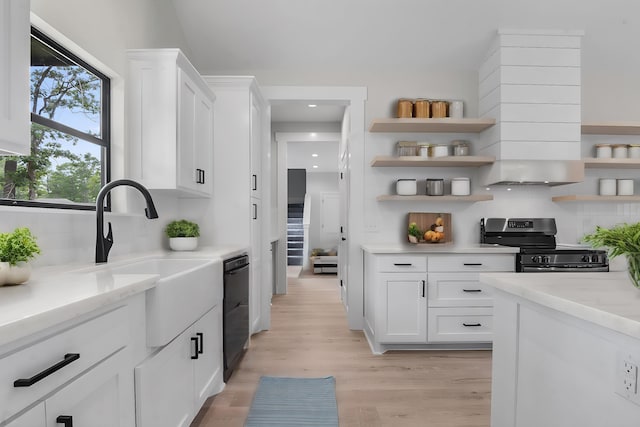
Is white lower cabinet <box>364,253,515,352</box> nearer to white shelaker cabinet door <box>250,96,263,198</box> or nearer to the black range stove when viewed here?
the black range stove

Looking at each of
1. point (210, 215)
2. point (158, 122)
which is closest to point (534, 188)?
point (210, 215)

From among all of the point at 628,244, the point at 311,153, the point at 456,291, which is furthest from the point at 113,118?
the point at 311,153

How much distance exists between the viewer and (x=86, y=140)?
87.3 inches

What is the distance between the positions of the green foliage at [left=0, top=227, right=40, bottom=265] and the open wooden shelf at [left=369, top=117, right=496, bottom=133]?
282 centimetres

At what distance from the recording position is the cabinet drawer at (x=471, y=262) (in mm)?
3135

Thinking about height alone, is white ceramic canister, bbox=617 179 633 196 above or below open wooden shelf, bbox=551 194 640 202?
above

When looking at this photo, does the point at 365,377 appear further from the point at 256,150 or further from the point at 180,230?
the point at 256,150

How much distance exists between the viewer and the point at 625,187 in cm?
359

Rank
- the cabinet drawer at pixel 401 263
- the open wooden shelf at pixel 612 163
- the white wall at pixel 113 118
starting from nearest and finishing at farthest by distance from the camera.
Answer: the white wall at pixel 113 118, the cabinet drawer at pixel 401 263, the open wooden shelf at pixel 612 163

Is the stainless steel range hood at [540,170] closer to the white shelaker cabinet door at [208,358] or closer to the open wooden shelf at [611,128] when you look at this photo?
the open wooden shelf at [611,128]

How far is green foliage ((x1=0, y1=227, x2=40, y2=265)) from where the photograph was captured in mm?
1182

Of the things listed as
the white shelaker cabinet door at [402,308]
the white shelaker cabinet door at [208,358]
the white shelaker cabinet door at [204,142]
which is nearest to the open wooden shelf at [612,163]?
the white shelaker cabinet door at [402,308]

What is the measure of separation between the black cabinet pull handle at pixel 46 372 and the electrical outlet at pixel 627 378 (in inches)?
53.6

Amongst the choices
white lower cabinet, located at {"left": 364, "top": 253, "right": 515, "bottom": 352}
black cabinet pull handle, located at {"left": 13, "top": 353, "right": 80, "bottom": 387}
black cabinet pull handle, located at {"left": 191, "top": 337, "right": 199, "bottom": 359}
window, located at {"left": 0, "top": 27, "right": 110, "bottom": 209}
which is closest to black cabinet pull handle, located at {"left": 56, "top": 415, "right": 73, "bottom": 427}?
black cabinet pull handle, located at {"left": 13, "top": 353, "right": 80, "bottom": 387}
